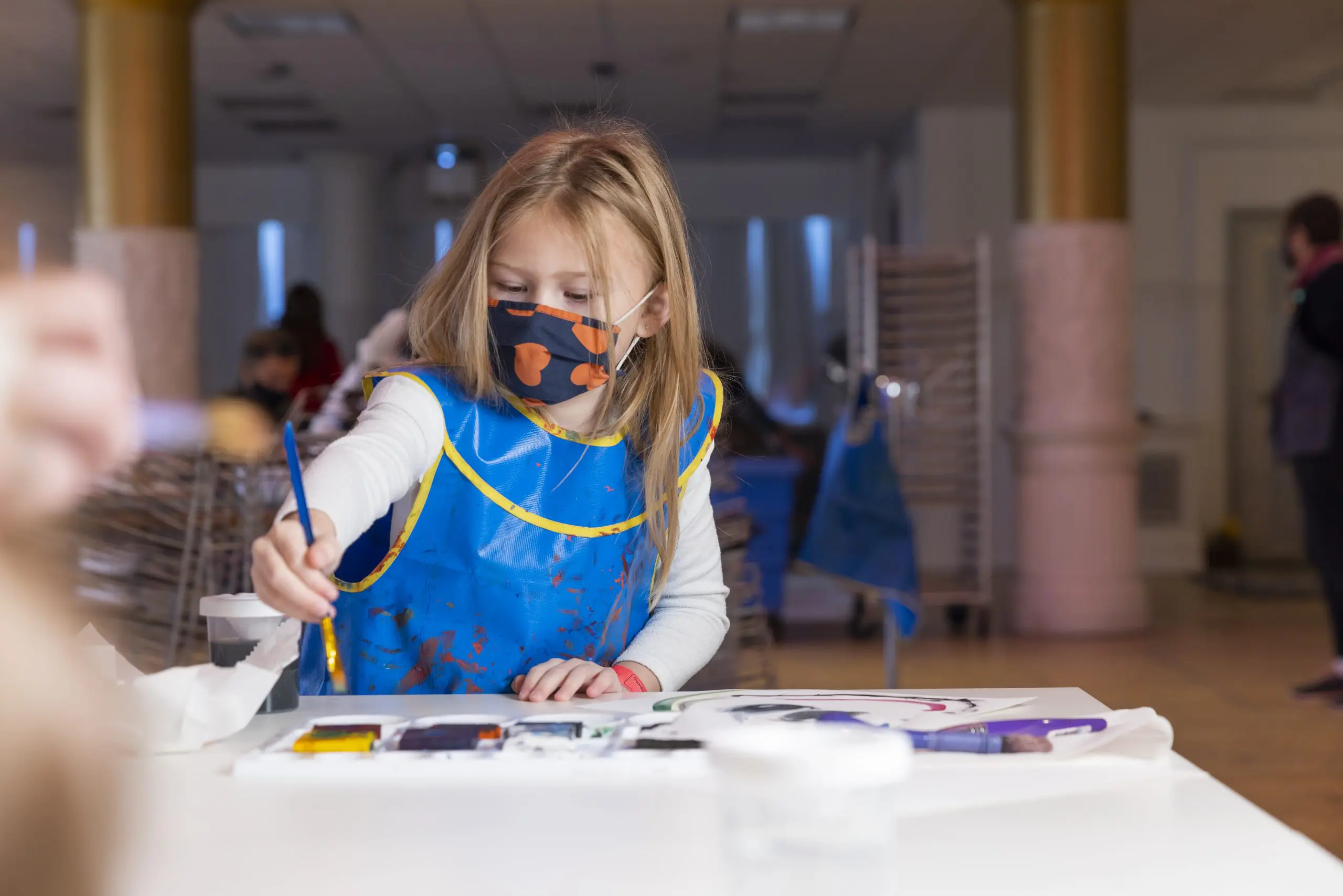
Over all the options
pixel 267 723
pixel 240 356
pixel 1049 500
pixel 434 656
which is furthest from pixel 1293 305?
pixel 240 356

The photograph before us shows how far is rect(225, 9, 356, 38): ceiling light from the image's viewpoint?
7.26 meters

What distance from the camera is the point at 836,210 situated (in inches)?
488

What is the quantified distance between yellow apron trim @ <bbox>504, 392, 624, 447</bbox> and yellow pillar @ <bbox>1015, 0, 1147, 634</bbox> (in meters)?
5.56

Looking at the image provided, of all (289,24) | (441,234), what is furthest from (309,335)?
(441,234)

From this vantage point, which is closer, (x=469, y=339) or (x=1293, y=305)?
(x=469, y=339)

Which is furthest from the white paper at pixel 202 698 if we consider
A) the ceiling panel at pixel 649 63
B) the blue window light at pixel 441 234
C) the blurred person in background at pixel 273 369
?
the blue window light at pixel 441 234

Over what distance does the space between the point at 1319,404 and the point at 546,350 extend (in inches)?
164

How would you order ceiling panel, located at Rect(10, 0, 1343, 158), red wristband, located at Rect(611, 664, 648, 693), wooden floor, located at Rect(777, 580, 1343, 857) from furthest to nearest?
ceiling panel, located at Rect(10, 0, 1343, 158)
wooden floor, located at Rect(777, 580, 1343, 857)
red wristband, located at Rect(611, 664, 648, 693)

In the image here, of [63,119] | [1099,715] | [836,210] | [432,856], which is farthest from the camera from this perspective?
[836,210]

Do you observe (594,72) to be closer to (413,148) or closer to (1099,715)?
(413,148)

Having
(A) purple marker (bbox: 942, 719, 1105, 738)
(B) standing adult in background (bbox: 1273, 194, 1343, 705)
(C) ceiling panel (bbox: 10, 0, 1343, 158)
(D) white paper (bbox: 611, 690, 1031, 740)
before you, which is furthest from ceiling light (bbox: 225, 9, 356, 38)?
(A) purple marker (bbox: 942, 719, 1105, 738)

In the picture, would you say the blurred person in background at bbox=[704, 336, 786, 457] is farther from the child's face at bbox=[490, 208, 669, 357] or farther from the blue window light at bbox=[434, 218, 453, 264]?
the blue window light at bbox=[434, 218, 453, 264]

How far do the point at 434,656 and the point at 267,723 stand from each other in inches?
15.0

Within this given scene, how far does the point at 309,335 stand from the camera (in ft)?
21.7
